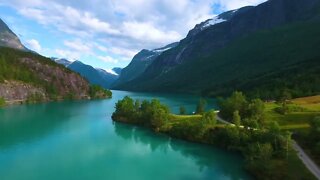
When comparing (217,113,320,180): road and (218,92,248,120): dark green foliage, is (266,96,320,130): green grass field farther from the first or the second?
(217,113,320,180): road

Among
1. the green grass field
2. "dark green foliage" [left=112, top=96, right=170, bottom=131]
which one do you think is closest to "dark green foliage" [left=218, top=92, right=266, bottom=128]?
the green grass field

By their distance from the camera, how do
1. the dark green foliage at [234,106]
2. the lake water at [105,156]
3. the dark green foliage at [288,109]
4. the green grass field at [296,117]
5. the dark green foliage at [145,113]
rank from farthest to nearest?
the dark green foliage at [145,113], the dark green foliage at [234,106], the dark green foliage at [288,109], the green grass field at [296,117], the lake water at [105,156]

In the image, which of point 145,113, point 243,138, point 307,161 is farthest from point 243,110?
point 307,161

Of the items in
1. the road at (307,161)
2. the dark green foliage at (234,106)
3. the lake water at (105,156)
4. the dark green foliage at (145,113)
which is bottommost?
the lake water at (105,156)

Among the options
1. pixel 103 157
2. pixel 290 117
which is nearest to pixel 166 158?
pixel 103 157

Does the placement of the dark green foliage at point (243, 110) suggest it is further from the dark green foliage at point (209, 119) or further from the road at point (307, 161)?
the road at point (307, 161)

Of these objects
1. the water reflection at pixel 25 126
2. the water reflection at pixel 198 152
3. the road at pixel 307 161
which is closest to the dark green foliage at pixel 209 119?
the water reflection at pixel 198 152

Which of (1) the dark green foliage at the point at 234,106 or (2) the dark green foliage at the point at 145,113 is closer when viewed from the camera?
(1) the dark green foliage at the point at 234,106
